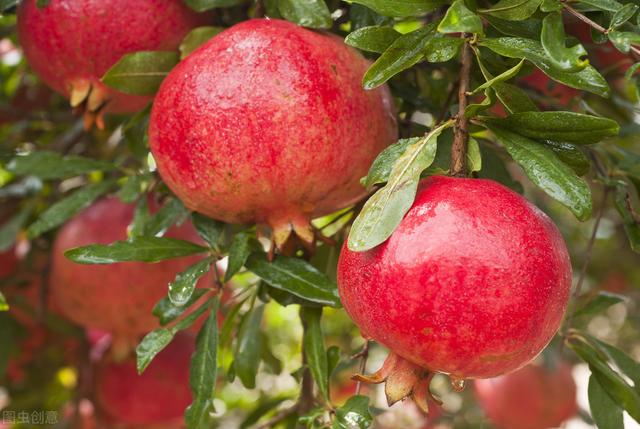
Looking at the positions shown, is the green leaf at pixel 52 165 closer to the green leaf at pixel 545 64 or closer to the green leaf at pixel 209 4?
the green leaf at pixel 209 4

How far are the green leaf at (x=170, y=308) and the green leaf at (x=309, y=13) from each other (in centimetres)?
43

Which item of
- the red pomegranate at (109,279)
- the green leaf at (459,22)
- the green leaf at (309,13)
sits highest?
the green leaf at (459,22)

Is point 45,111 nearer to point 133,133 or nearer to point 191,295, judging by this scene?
point 133,133

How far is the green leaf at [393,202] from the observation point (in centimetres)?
88

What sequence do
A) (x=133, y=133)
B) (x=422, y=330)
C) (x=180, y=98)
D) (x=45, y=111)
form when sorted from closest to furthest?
(x=422, y=330) → (x=180, y=98) → (x=133, y=133) → (x=45, y=111)

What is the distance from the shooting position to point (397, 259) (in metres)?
0.87

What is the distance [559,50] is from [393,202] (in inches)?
9.3

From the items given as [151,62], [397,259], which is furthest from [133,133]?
[397,259]

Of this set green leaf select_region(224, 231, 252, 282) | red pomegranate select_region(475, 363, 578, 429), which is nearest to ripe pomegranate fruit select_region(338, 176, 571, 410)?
green leaf select_region(224, 231, 252, 282)

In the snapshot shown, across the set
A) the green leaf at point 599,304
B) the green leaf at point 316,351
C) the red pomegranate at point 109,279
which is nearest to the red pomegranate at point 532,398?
the green leaf at point 599,304

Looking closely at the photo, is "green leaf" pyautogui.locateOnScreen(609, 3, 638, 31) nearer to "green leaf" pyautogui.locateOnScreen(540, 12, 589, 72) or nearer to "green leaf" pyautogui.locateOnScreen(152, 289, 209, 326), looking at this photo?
"green leaf" pyautogui.locateOnScreen(540, 12, 589, 72)

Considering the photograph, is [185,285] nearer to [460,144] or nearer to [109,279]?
[460,144]

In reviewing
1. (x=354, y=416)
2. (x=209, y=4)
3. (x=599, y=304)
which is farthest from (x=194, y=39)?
(x=599, y=304)

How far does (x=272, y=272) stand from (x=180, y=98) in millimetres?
287
